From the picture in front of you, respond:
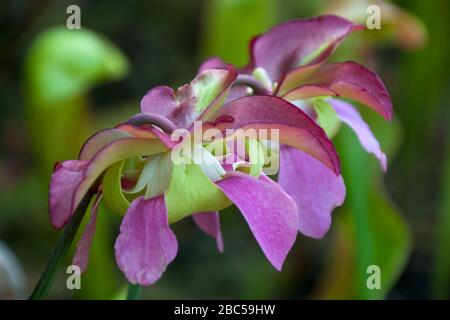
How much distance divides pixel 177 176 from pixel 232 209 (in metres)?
0.95

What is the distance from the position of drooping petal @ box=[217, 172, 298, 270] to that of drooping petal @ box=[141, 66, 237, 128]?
1.3 inches

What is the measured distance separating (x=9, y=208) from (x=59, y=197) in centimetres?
114

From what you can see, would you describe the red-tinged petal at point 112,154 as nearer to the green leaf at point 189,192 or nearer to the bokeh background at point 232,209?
the green leaf at point 189,192

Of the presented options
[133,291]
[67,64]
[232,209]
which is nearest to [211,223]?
[133,291]

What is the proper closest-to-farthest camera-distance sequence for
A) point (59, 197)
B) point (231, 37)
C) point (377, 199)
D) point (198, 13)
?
point (59, 197) → point (377, 199) → point (231, 37) → point (198, 13)

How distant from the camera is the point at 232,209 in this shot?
4.20ft

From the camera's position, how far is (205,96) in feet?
1.12

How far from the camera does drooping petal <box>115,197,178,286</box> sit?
0.32 m

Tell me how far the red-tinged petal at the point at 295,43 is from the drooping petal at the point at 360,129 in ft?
0.09

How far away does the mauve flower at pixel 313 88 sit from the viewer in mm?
365

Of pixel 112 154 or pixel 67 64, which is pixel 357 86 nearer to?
pixel 112 154

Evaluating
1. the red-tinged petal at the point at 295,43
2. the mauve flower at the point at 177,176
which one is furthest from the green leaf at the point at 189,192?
the red-tinged petal at the point at 295,43
